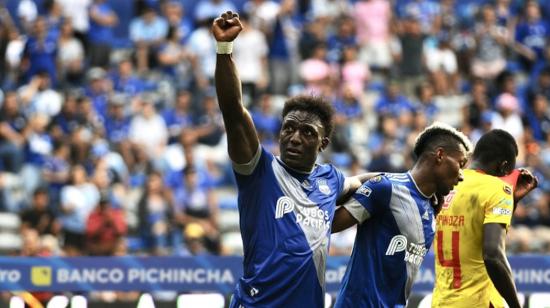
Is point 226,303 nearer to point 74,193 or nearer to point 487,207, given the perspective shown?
point 487,207

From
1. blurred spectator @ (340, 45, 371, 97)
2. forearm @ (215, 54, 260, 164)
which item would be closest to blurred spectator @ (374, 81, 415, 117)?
blurred spectator @ (340, 45, 371, 97)

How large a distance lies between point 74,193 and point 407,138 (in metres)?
5.23

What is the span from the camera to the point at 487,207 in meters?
8.08

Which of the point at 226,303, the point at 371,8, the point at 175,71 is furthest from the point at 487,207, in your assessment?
the point at 371,8

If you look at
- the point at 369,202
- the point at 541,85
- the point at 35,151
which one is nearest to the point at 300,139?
the point at 369,202

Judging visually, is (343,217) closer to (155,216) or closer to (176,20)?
(155,216)

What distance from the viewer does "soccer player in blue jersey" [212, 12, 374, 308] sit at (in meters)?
6.60

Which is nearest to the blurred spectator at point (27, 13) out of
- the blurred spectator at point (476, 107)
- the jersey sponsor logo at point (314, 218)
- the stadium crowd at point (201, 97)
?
the stadium crowd at point (201, 97)

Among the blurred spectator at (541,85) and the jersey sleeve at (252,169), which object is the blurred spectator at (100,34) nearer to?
the blurred spectator at (541,85)

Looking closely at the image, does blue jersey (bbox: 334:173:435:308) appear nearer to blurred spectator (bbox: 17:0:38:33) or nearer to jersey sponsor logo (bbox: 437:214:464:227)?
jersey sponsor logo (bbox: 437:214:464:227)

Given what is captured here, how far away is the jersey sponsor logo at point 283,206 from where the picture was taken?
690 cm

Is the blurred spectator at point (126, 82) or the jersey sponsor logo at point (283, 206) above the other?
the blurred spectator at point (126, 82)

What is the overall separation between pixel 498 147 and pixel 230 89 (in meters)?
2.58

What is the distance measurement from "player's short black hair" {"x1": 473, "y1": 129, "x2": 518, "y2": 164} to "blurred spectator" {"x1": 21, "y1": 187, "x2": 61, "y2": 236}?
7728 millimetres
